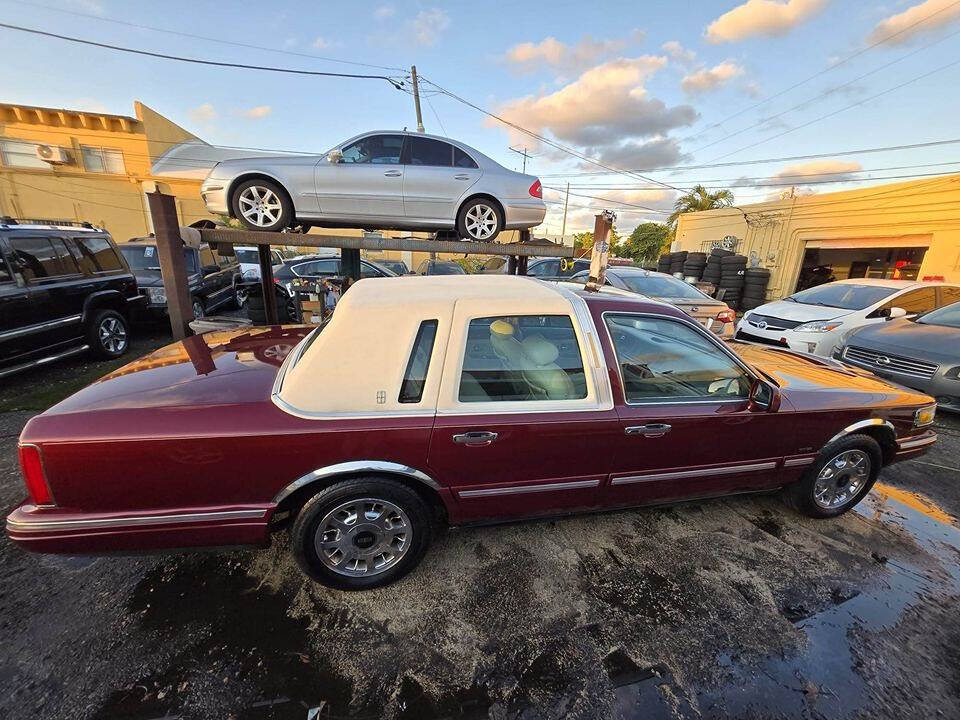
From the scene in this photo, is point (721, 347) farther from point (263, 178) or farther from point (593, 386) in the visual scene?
point (263, 178)

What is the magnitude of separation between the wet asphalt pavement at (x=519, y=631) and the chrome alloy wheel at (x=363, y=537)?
0.58 feet

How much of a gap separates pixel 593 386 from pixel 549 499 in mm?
724

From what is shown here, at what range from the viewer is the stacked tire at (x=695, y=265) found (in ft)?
56.3

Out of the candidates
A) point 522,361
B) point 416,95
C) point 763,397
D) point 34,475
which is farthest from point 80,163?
point 763,397

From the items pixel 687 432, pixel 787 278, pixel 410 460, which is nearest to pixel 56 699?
pixel 410 460

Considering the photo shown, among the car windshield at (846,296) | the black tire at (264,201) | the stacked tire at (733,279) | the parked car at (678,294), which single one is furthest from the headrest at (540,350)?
the stacked tire at (733,279)

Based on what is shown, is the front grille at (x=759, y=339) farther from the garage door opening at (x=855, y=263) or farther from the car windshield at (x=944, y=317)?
the garage door opening at (x=855, y=263)

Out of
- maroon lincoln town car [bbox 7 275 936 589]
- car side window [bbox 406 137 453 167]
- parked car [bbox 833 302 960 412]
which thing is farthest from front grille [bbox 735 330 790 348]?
car side window [bbox 406 137 453 167]

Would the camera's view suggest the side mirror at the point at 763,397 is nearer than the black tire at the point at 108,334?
Yes

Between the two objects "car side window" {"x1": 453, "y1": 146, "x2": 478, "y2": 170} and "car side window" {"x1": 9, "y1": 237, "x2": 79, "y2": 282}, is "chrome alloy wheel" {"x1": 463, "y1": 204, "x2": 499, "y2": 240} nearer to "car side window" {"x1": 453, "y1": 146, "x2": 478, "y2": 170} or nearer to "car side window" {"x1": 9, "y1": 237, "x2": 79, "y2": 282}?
"car side window" {"x1": 453, "y1": 146, "x2": 478, "y2": 170}

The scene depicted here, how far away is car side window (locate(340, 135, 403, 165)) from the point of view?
4.62m

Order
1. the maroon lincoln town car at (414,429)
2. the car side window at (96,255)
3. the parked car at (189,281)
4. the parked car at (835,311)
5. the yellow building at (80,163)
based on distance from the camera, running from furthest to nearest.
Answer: the yellow building at (80,163) → the parked car at (189,281) → the parked car at (835,311) → the car side window at (96,255) → the maroon lincoln town car at (414,429)

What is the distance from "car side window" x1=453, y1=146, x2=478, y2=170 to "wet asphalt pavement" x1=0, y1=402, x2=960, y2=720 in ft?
13.6

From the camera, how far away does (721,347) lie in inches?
102
